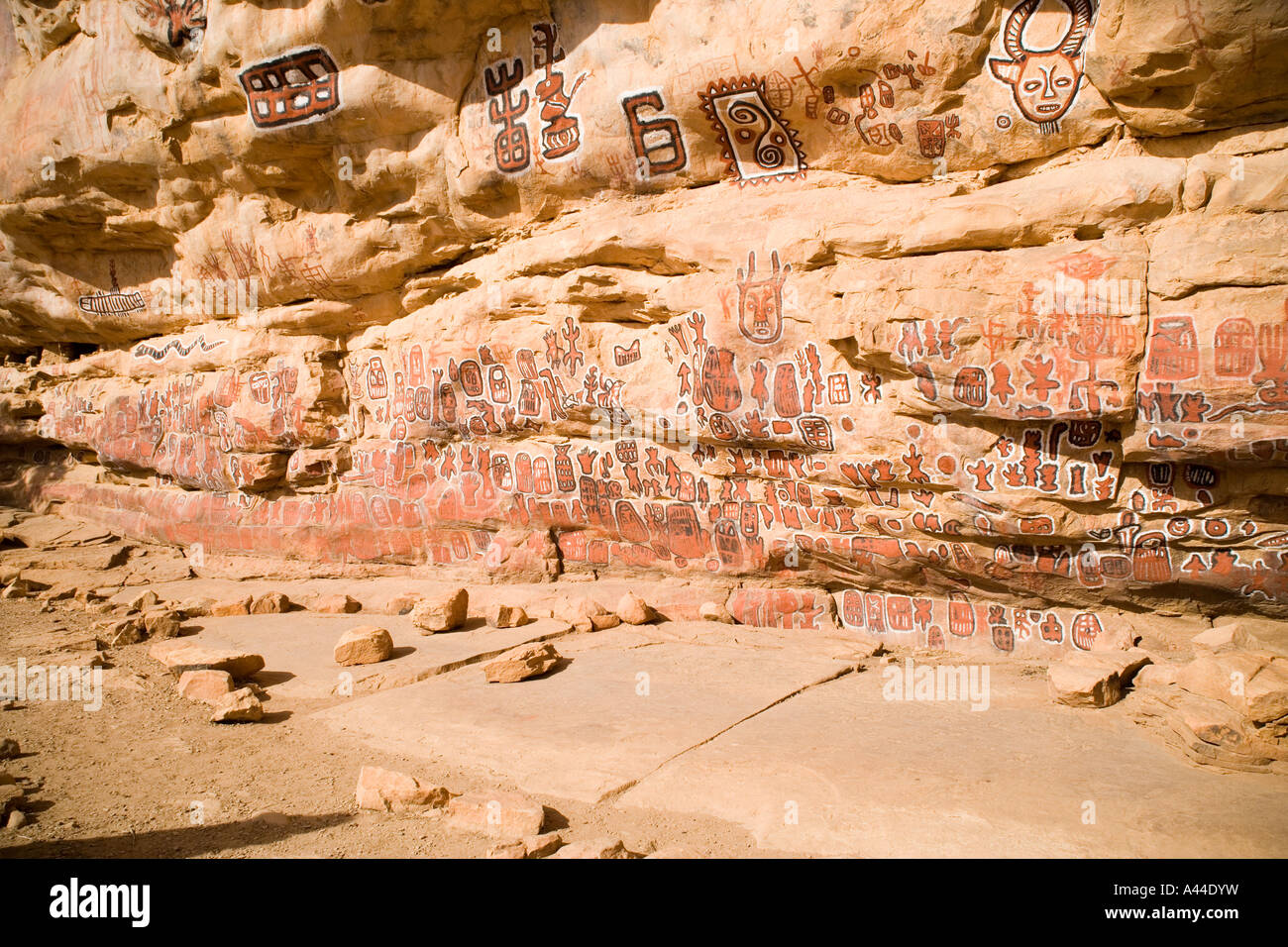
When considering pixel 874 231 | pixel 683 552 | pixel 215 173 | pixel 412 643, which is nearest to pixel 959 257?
pixel 874 231

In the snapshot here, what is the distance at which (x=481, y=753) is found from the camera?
4270 mm

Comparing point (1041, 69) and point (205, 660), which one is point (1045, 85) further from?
point (205, 660)

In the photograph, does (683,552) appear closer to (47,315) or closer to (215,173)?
(215,173)

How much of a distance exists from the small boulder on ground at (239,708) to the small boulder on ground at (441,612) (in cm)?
190

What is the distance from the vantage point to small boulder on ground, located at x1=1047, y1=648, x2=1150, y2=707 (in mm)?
4582

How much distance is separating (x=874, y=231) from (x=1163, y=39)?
1.92 m

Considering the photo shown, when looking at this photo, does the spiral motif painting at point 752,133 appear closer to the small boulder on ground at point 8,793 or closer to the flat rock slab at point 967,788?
the flat rock slab at point 967,788

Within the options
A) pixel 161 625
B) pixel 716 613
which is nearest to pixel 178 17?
pixel 161 625

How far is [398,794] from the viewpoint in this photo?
3594mm

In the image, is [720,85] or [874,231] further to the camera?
[720,85]

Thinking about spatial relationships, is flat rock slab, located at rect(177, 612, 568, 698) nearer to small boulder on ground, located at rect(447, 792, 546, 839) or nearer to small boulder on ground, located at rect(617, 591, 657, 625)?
small boulder on ground, located at rect(617, 591, 657, 625)

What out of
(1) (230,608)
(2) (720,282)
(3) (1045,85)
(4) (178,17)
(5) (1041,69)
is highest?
(4) (178,17)

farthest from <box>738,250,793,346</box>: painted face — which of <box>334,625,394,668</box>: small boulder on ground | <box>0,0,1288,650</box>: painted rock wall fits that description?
<box>334,625,394,668</box>: small boulder on ground

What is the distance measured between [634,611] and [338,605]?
300 cm
